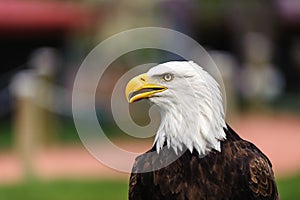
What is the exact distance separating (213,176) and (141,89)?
23.1 inches

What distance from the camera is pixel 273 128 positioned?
1596 centimetres

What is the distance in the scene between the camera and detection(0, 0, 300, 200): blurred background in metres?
11.9

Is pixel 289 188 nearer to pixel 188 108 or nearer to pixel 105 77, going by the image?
pixel 188 108

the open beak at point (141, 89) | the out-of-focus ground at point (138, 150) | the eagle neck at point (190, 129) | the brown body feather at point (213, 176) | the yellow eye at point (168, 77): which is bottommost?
the brown body feather at point (213, 176)

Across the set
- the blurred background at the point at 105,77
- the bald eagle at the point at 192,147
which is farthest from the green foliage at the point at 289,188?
the bald eagle at the point at 192,147

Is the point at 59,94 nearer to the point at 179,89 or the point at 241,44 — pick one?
the point at 241,44

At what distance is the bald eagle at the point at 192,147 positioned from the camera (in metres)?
5.21

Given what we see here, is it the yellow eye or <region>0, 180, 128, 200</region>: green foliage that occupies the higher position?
<region>0, 180, 128, 200</region>: green foliage

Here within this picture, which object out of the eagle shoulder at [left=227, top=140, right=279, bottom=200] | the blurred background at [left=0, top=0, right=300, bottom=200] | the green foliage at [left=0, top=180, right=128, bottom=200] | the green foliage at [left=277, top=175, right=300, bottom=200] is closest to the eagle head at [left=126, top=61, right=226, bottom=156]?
the eagle shoulder at [left=227, top=140, right=279, bottom=200]

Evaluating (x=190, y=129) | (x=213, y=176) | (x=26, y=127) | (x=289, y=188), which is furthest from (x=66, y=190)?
(x=213, y=176)

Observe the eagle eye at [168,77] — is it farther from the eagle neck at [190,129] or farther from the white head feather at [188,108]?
the eagle neck at [190,129]

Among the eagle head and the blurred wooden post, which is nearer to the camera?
the eagle head

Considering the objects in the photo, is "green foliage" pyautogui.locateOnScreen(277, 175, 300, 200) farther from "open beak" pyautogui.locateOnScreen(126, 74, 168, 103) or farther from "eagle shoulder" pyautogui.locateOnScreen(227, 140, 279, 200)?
"open beak" pyautogui.locateOnScreen(126, 74, 168, 103)

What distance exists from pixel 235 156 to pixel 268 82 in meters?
13.2
